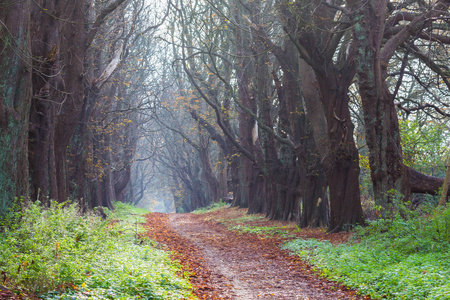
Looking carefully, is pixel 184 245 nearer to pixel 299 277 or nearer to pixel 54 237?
pixel 299 277

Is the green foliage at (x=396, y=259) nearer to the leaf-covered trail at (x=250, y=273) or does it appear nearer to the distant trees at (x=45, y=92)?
the leaf-covered trail at (x=250, y=273)

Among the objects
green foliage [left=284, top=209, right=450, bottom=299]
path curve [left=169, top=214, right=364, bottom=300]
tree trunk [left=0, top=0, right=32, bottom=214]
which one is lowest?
path curve [left=169, top=214, right=364, bottom=300]

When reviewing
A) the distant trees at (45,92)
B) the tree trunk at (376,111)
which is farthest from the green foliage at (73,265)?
the tree trunk at (376,111)

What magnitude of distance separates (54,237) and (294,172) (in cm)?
1173

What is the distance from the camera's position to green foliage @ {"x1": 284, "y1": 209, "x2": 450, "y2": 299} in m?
5.71

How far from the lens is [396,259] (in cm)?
734

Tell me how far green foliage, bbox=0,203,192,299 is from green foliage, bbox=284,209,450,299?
2828 mm

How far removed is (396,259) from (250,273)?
9.53ft

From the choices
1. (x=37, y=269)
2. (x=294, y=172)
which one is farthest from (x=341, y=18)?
(x=37, y=269)

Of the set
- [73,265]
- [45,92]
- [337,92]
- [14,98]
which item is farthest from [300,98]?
[73,265]

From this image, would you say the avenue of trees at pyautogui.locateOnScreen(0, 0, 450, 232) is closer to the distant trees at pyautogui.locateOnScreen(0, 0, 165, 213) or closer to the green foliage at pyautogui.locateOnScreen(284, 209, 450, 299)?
the distant trees at pyautogui.locateOnScreen(0, 0, 165, 213)

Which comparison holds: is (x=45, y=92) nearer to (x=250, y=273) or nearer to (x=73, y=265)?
(x=73, y=265)

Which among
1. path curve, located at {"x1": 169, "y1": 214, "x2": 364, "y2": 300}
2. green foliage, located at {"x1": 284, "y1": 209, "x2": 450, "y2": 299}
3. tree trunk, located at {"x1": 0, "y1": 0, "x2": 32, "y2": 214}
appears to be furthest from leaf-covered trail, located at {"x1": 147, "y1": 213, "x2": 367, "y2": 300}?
tree trunk, located at {"x1": 0, "y1": 0, "x2": 32, "y2": 214}

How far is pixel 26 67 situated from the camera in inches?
337
